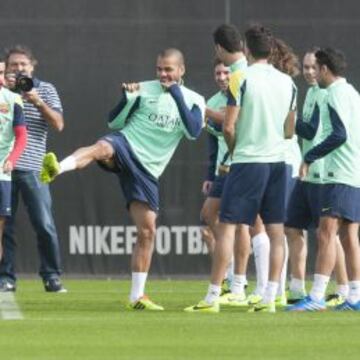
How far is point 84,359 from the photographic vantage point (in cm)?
870

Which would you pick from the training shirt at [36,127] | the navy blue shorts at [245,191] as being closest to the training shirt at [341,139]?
the navy blue shorts at [245,191]

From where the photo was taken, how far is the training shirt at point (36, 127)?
1470 cm

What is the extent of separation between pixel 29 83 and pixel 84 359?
5.73 metres

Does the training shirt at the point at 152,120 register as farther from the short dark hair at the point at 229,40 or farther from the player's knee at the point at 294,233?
the player's knee at the point at 294,233

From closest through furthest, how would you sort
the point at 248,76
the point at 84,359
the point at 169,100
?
the point at 84,359 → the point at 248,76 → the point at 169,100

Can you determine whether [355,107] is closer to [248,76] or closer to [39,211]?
[248,76]

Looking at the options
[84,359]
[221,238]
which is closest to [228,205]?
[221,238]

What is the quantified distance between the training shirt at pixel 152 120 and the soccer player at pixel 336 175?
102cm

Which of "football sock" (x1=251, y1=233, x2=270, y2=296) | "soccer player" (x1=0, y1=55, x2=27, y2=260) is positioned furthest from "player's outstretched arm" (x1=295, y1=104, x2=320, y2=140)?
Answer: "soccer player" (x1=0, y1=55, x2=27, y2=260)

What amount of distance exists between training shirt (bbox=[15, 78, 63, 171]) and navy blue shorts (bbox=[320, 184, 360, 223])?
11.0ft

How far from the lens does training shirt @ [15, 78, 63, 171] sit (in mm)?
14695

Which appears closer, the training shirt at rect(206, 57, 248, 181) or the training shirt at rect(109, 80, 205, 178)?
the training shirt at rect(109, 80, 205, 178)

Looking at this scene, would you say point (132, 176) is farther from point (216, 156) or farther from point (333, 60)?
point (216, 156)

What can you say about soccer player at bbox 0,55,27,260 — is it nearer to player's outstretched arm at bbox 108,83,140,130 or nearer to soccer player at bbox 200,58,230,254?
player's outstretched arm at bbox 108,83,140,130
